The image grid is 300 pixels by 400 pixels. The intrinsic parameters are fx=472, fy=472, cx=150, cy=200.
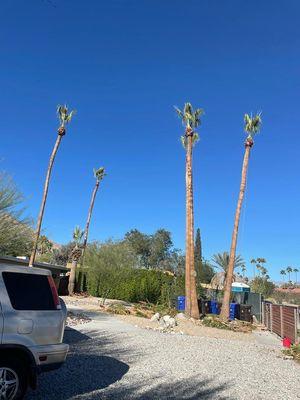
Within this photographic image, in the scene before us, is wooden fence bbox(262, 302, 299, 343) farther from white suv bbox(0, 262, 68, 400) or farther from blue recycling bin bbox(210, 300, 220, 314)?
white suv bbox(0, 262, 68, 400)

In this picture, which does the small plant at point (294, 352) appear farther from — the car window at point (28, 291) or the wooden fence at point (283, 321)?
the car window at point (28, 291)

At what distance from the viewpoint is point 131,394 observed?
7.45 m

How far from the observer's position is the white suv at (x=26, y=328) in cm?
604

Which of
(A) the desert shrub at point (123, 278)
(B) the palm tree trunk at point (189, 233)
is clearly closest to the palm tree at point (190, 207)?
(B) the palm tree trunk at point (189, 233)

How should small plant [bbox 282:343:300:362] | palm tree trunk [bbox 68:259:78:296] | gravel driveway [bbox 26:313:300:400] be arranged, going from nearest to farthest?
gravel driveway [bbox 26:313:300:400] < small plant [bbox 282:343:300:362] < palm tree trunk [bbox 68:259:78:296]

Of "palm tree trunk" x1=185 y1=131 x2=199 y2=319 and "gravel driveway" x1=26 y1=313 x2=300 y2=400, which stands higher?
"palm tree trunk" x1=185 y1=131 x2=199 y2=319

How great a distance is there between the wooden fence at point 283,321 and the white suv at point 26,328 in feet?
38.2

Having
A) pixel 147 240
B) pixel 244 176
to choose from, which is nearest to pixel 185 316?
pixel 244 176

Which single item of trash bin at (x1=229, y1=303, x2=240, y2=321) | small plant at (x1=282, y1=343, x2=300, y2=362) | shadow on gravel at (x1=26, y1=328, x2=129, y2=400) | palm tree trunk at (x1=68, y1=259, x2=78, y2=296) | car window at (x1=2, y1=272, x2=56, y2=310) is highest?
palm tree trunk at (x1=68, y1=259, x2=78, y2=296)

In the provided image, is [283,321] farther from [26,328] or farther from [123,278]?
[123,278]

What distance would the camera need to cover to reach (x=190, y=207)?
27.5 metres

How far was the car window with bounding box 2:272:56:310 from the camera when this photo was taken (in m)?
6.26

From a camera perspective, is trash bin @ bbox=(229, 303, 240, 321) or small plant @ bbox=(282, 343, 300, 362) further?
trash bin @ bbox=(229, 303, 240, 321)

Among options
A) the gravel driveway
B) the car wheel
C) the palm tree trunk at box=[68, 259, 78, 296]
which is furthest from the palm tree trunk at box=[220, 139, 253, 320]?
the car wheel
